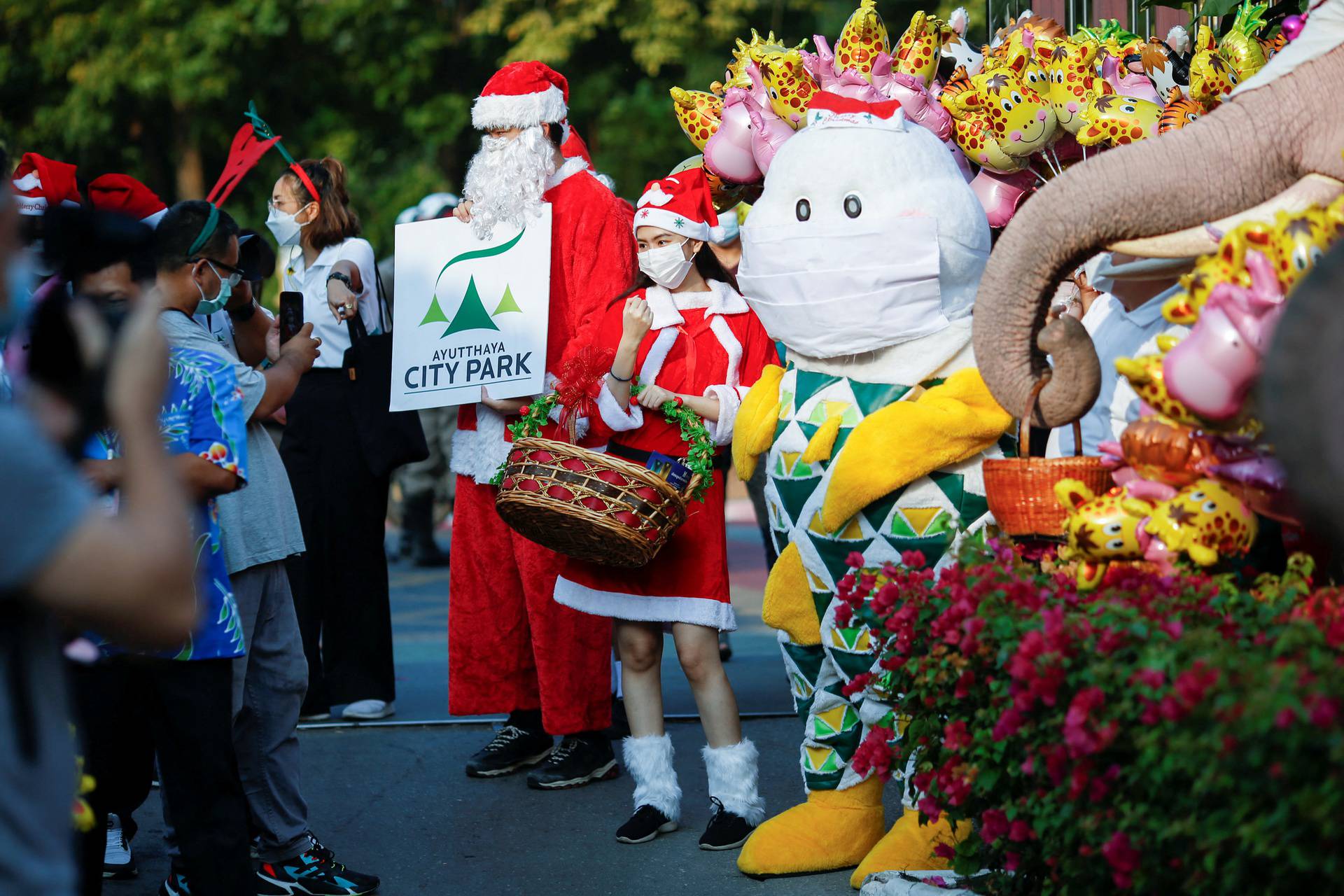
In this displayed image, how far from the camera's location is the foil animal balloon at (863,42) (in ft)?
14.4

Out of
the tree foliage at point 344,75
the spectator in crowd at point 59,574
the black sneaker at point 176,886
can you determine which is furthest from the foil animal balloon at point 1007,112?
the tree foliage at point 344,75

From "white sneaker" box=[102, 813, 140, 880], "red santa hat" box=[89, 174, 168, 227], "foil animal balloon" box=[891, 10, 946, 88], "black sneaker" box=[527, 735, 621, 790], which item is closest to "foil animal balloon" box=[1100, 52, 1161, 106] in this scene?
"foil animal balloon" box=[891, 10, 946, 88]

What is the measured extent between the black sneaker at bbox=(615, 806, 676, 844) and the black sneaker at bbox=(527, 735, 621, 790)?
663 millimetres

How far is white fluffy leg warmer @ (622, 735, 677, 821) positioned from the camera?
15.6 feet

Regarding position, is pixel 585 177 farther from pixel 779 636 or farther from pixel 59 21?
pixel 59 21

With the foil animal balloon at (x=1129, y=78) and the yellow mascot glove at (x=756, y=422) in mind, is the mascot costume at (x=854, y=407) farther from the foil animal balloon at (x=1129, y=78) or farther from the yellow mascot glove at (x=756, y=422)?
the foil animal balloon at (x=1129, y=78)

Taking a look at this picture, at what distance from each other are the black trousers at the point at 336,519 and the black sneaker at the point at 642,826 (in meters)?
1.89

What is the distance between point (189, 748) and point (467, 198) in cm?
256

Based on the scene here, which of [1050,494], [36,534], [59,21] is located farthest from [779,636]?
[59,21]

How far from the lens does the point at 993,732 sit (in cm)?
274

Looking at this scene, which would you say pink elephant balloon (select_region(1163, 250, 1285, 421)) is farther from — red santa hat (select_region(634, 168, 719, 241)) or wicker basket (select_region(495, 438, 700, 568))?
red santa hat (select_region(634, 168, 719, 241))

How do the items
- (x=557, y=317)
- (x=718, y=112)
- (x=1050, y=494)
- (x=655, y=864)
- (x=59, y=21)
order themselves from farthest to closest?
(x=59, y=21) → (x=557, y=317) → (x=718, y=112) → (x=655, y=864) → (x=1050, y=494)

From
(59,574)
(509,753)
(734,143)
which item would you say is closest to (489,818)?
(509,753)

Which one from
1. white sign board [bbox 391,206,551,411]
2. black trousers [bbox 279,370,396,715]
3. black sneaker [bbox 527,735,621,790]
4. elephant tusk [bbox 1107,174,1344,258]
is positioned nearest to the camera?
elephant tusk [bbox 1107,174,1344,258]
